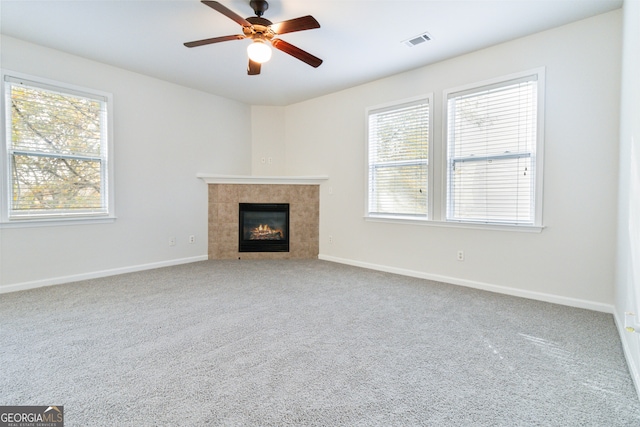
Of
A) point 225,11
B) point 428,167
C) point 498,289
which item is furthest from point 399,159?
point 225,11

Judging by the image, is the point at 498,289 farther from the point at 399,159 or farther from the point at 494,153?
the point at 399,159

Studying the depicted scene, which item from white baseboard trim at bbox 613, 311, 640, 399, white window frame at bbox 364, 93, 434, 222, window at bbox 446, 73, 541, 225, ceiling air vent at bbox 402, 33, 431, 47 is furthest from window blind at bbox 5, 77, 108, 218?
white baseboard trim at bbox 613, 311, 640, 399

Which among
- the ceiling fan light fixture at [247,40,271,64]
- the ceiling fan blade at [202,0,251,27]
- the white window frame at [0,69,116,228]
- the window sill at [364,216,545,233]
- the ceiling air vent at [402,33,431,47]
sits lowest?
the window sill at [364,216,545,233]

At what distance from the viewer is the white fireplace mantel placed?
503cm

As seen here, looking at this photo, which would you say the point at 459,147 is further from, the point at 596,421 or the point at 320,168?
the point at 596,421

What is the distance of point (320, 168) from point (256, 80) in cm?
167

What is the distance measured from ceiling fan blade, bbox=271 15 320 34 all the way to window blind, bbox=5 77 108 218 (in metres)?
2.78

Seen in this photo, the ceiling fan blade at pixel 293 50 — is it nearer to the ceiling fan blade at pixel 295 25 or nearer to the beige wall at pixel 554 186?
the ceiling fan blade at pixel 295 25

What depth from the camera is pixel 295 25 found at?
2.47 metres

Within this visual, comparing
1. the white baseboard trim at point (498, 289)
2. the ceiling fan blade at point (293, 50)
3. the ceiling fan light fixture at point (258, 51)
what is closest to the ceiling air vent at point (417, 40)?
the ceiling fan blade at point (293, 50)

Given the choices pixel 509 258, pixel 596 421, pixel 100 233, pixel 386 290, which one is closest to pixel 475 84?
pixel 509 258

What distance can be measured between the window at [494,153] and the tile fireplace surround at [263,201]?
2.20m

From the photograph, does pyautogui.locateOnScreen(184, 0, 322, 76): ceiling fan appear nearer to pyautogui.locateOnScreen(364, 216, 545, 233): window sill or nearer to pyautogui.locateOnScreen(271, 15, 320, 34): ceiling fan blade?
pyautogui.locateOnScreen(271, 15, 320, 34): ceiling fan blade

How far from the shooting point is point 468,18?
280cm
